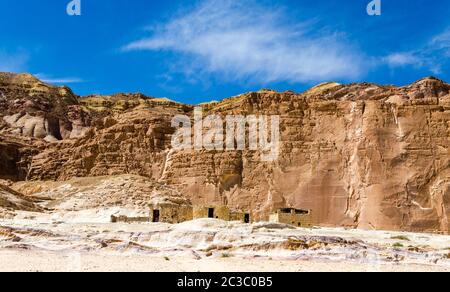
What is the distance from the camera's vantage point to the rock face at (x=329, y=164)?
51.6 metres

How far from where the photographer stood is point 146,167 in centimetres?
6425

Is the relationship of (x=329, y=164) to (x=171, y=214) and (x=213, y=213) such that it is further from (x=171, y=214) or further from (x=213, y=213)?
(x=171, y=214)

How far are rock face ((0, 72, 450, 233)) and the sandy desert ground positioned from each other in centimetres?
1878

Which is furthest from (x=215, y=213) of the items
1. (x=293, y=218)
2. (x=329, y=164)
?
(x=329, y=164)

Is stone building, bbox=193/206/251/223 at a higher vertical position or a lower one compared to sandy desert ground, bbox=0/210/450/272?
higher

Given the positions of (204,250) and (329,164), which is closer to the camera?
(204,250)

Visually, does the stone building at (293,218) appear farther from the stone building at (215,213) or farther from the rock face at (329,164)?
the rock face at (329,164)

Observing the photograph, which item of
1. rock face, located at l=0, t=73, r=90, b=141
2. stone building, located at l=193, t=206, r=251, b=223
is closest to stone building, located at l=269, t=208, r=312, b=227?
stone building, located at l=193, t=206, r=251, b=223

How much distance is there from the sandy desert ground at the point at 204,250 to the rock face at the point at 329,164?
1878cm

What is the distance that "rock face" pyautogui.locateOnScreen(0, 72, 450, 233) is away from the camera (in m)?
51.6

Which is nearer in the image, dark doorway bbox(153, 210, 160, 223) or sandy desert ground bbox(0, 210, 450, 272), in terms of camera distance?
sandy desert ground bbox(0, 210, 450, 272)

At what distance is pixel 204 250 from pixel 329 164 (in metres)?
29.7

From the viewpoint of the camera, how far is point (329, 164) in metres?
54.6

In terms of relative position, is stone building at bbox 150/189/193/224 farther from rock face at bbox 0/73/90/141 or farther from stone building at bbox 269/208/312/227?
rock face at bbox 0/73/90/141
